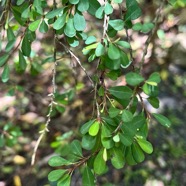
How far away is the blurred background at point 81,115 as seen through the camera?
7.23 feet

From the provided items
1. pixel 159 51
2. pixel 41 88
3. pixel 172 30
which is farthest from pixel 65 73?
pixel 172 30

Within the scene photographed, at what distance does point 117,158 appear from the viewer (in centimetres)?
81

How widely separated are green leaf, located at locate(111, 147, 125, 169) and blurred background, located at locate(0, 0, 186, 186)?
1.01m

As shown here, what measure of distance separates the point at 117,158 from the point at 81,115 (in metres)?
1.62

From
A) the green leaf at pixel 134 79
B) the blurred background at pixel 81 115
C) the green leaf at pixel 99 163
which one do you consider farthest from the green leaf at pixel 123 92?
the blurred background at pixel 81 115

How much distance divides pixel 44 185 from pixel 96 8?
1.57 m

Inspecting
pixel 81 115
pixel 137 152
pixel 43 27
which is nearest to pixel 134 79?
pixel 137 152

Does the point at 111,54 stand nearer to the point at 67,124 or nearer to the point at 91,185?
the point at 91,185

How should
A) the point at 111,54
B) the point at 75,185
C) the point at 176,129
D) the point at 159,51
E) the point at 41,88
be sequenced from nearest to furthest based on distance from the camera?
the point at 111,54
the point at 75,185
the point at 176,129
the point at 41,88
the point at 159,51

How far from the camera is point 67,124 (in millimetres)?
2514

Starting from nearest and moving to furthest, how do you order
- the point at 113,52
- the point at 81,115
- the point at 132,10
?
the point at 113,52
the point at 132,10
the point at 81,115

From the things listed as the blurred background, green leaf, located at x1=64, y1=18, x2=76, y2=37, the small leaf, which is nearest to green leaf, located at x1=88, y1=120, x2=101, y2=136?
the small leaf

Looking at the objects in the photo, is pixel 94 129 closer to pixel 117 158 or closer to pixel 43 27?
pixel 117 158

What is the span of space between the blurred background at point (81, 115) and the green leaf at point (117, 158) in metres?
1.01
